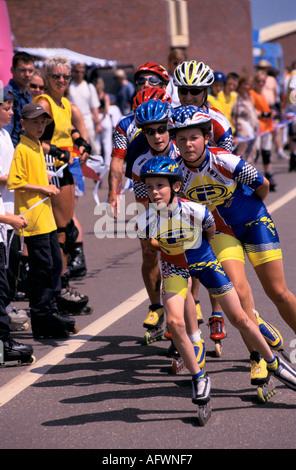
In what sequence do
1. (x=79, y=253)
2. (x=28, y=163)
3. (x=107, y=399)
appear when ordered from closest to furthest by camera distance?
(x=107, y=399), (x=28, y=163), (x=79, y=253)

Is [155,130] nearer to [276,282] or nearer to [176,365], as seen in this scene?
[276,282]

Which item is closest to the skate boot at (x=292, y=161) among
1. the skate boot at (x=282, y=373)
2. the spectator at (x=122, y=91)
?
the spectator at (x=122, y=91)

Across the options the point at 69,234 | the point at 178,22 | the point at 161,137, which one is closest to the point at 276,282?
the point at 161,137

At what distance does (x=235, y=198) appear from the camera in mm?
5547

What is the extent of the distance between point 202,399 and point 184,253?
91 cm

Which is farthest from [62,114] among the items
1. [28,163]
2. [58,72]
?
[28,163]

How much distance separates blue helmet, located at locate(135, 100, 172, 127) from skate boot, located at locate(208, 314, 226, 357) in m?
1.60

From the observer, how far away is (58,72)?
7898 millimetres

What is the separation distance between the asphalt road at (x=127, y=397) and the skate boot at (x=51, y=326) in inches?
3.4

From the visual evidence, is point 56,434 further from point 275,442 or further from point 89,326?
point 89,326

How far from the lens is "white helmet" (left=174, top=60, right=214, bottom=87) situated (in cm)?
607

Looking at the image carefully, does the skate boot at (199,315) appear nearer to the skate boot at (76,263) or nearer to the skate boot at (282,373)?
the skate boot at (282,373)

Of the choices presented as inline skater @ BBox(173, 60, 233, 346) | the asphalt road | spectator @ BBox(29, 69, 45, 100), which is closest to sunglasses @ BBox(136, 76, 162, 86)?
inline skater @ BBox(173, 60, 233, 346)
